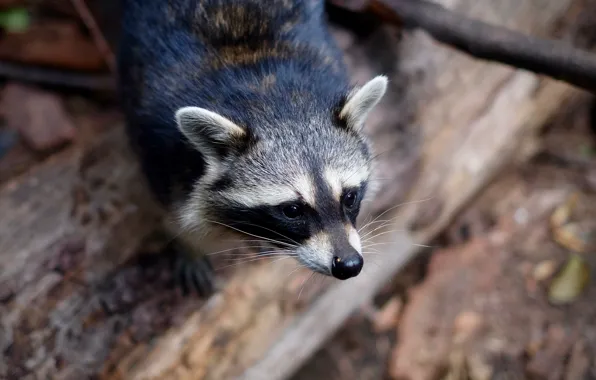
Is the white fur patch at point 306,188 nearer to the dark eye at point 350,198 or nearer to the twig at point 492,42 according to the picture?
the dark eye at point 350,198

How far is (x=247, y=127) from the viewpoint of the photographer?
3123 millimetres

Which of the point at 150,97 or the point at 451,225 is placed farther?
the point at 451,225

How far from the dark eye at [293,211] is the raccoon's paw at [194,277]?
3.00ft

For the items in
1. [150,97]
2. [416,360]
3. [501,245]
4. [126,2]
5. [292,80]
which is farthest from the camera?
[501,245]

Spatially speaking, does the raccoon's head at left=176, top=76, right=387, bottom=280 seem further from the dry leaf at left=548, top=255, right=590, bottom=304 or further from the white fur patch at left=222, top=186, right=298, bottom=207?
the dry leaf at left=548, top=255, right=590, bottom=304

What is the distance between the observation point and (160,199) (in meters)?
3.76

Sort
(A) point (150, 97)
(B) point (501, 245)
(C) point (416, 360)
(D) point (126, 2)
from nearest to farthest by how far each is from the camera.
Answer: (A) point (150, 97)
(D) point (126, 2)
(C) point (416, 360)
(B) point (501, 245)

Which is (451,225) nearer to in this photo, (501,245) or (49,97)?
(501,245)

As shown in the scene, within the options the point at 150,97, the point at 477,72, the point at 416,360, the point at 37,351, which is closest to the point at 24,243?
the point at 37,351

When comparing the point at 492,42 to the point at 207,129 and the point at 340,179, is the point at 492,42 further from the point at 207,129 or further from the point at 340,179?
the point at 207,129

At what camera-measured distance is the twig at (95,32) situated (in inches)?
200

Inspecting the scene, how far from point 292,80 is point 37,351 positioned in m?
1.96

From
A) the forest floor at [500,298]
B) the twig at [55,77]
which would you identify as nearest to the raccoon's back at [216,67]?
the twig at [55,77]

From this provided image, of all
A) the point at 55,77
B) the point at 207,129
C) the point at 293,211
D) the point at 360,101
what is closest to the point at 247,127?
the point at 207,129
